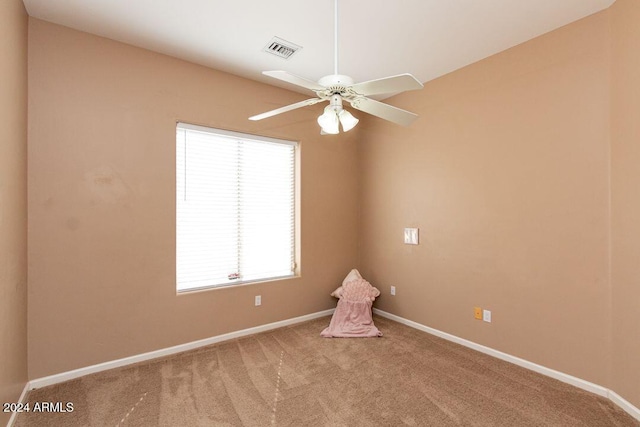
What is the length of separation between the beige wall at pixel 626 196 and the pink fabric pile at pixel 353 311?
2.01m

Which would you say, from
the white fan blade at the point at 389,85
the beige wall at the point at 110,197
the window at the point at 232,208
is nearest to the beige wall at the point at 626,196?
the white fan blade at the point at 389,85

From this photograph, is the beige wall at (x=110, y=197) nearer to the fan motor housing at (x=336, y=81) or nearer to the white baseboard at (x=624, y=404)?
the fan motor housing at (x=336, y=81)

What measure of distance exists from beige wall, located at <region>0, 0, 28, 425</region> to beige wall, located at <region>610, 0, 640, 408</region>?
13.3 ft

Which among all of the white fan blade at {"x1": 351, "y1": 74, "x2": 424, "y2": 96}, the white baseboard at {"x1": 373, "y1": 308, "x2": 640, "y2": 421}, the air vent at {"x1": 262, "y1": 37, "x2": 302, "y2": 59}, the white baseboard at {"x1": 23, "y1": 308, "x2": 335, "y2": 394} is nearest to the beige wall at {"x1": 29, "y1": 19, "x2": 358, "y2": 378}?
the white baseboard at {"x1": 23, "y1": 308, "x2": 335, "y2": 394}

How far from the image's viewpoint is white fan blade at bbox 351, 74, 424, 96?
151 cm

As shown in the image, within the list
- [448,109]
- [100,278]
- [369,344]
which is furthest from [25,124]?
[448,109]

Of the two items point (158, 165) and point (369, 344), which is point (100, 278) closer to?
point (158, 165)

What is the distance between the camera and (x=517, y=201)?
2.81 meters

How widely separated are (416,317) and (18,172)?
4.00 meters

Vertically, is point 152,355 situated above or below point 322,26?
below

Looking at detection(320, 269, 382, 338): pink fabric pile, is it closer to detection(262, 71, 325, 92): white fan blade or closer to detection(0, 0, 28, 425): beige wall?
detection(0, 0, 28, 425): beige wall

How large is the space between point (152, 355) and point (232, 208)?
1.64 m

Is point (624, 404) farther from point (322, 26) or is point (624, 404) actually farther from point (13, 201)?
point (13, 201)

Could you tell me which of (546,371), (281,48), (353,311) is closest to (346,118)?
(281,48)
